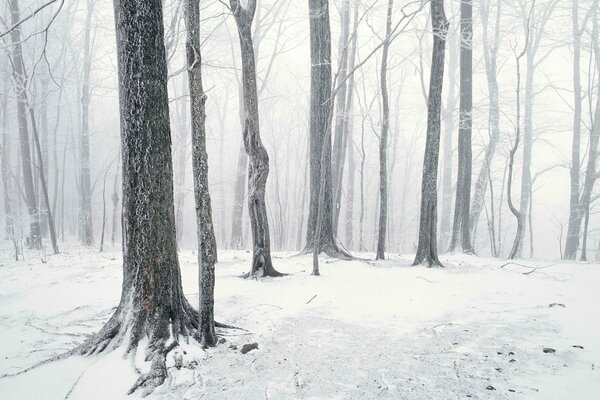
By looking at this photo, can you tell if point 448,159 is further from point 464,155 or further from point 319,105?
point 319,105

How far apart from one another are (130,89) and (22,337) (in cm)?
279

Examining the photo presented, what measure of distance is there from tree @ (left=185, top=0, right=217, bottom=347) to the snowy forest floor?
0.30 m

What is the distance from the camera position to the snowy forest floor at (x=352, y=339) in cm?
229

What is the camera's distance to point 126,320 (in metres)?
2.87

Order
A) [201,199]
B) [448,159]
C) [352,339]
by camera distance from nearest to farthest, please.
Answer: [201,199] < [352,339] < [448,159]

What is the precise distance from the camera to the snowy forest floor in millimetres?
2289

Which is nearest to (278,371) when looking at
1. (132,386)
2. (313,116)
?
(132,386)

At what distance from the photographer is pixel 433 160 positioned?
6.55 m

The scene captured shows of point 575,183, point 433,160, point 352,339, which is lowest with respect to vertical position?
point 352,339

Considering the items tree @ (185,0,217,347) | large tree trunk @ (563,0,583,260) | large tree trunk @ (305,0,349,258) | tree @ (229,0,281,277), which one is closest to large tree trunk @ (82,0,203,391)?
tree @ (185,0,217,347)

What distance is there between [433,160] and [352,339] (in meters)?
4.52

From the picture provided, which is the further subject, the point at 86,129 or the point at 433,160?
the point at 86,129

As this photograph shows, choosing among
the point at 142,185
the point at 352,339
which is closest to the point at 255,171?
the point at 142,185

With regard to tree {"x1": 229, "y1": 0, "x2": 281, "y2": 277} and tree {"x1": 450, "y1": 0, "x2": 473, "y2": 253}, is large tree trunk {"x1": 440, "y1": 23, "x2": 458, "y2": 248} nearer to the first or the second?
tree {"x1": 450, "y1": 0, "x2": 473, "y2": 253}
